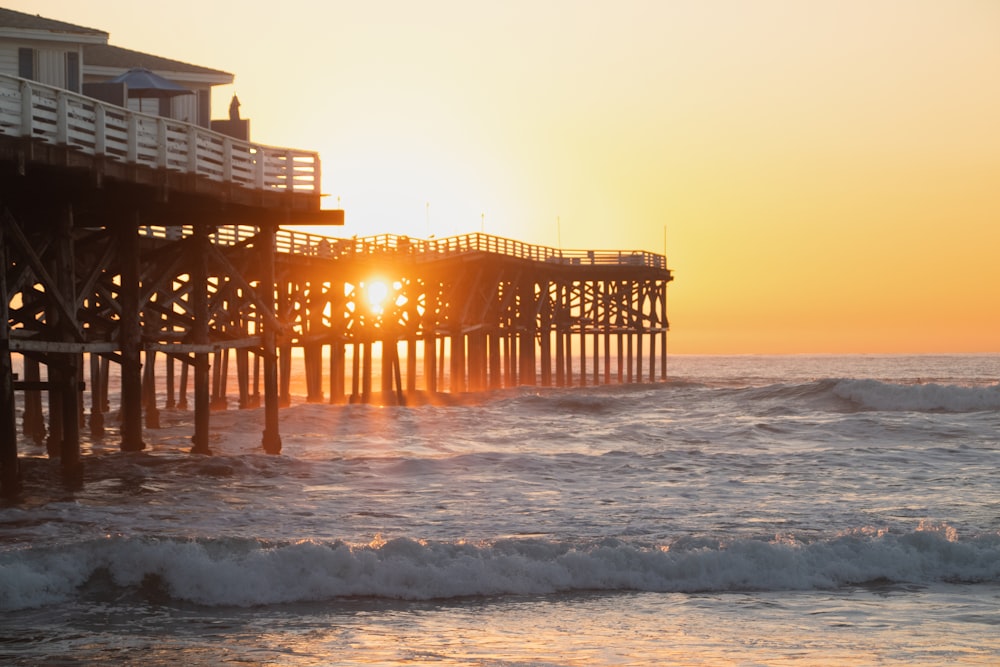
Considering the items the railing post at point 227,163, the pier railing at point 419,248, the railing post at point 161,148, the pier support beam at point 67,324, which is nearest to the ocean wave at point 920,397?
the pier railing at point 419,248

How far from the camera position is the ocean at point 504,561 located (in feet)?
34.6

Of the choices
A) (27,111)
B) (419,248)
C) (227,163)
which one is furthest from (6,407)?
(419,248)

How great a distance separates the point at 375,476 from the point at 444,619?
9.73 meters

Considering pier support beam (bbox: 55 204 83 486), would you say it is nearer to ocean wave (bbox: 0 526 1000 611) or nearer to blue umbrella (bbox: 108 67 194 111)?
ocean wave (bbox: 0 526 1000 611)

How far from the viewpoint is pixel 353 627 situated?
11.2 metres

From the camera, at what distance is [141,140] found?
61.6 ft

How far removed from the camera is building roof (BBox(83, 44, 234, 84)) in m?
27.5

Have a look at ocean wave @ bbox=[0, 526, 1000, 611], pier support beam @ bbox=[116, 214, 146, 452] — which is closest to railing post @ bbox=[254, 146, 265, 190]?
pier support beam @ bbox=[116, 214, 146, 452]

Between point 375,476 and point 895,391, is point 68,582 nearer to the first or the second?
point 375,476

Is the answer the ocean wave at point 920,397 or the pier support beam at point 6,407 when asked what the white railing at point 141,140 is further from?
the ocean wave at point 920,397

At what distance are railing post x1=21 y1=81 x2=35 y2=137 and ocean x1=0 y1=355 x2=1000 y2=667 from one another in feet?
15.6

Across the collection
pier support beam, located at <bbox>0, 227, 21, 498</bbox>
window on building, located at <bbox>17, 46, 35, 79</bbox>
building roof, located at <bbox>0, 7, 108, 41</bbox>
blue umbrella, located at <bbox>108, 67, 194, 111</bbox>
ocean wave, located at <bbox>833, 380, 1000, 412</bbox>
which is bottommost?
ocean wave, located at <bbox>833, 380, 1000, 412</bbox>

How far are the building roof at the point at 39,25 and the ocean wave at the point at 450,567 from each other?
13612 millimetres

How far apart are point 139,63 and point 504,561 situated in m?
18.5
